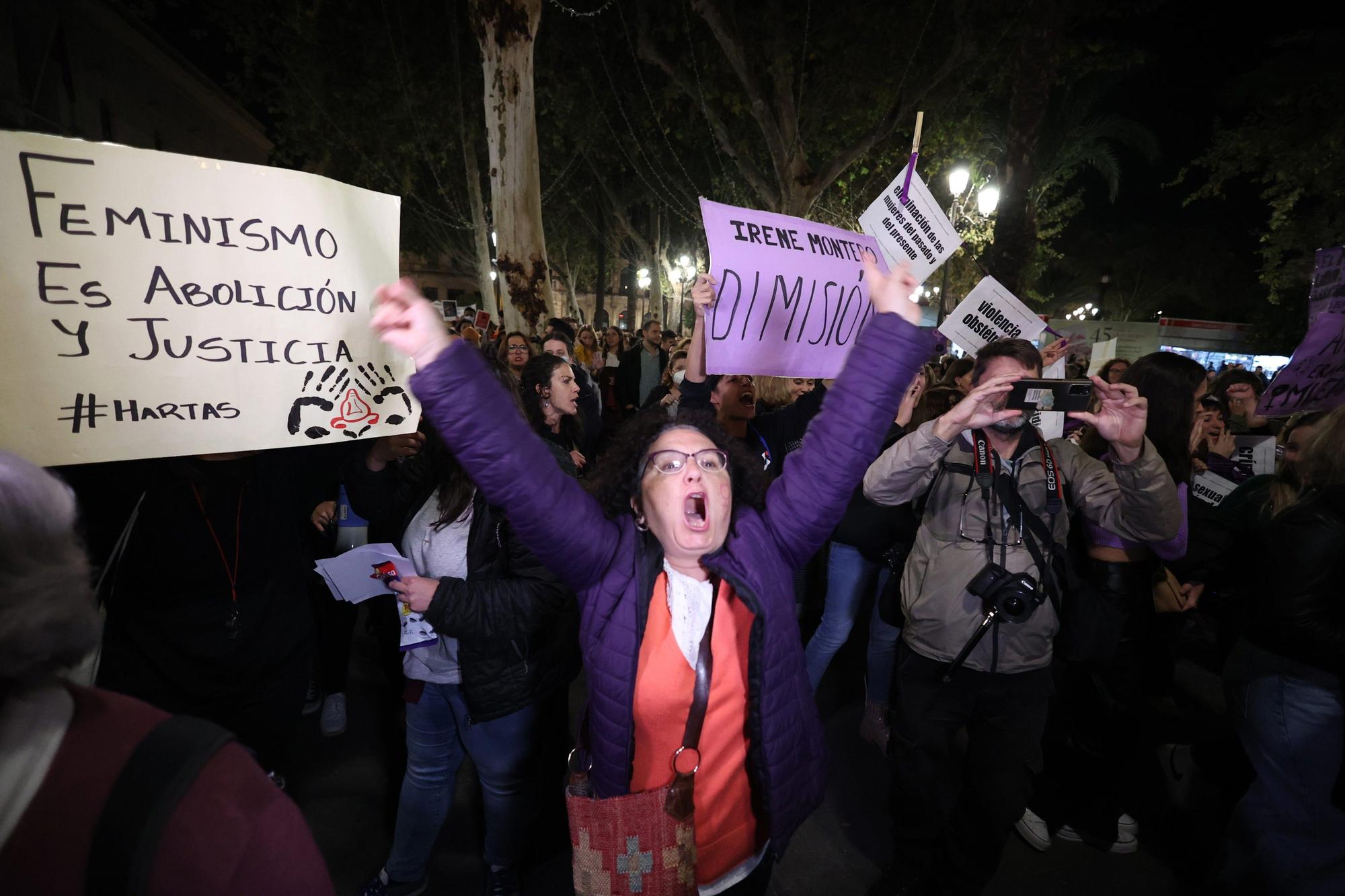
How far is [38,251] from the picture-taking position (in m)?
1.54

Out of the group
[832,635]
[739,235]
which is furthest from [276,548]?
[832,635]

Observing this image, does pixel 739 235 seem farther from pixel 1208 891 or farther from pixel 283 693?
pixel 1208 891

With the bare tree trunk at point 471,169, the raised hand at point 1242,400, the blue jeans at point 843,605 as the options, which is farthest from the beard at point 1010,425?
the bare tree trunk at point 471,169

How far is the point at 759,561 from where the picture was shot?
167 centimetres

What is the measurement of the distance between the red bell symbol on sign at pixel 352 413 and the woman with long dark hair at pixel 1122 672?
106 inches

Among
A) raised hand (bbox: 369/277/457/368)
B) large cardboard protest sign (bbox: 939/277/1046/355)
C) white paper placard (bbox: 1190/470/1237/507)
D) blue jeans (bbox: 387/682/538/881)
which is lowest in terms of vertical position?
blue jeans (bbox: 387/682/538/881)

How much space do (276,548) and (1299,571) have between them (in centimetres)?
331

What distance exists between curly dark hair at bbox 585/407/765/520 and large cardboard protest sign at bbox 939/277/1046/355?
213 centimetres

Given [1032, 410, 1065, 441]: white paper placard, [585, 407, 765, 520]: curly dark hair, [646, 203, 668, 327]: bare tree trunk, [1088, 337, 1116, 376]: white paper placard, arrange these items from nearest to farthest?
[585, 407, 765, 520]: curly dark hair
[1032, 410, 1065, 441]: white paper placard
[1088, 337, 1116, 376]: white paper placard
[646, 203, 668, 327]: bare tree trunk

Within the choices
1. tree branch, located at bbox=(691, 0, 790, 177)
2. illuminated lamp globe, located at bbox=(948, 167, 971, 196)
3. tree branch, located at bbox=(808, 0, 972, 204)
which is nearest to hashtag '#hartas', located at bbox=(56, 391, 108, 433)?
tree branch, located at bbox=(691, 0, 790, 177)

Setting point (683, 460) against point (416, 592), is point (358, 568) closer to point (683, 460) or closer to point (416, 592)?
point (416, 592)

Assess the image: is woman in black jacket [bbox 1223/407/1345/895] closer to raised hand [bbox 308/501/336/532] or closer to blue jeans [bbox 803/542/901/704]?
blue jeans [bbox 803/542/901/704]

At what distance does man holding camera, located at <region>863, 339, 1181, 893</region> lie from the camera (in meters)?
2.23

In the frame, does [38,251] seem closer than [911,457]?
Yes
